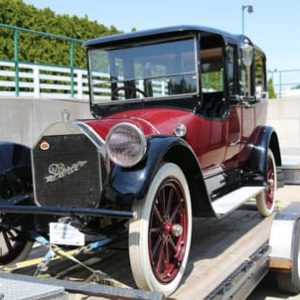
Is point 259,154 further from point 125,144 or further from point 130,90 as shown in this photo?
point 125,144

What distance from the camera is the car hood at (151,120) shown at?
3.72 meters

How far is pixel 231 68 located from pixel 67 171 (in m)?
2.57

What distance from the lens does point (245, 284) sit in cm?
357

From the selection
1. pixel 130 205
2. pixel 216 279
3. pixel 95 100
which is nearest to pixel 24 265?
pixel 130 205

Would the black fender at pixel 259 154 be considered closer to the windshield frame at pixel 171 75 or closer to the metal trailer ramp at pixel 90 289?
the windshield frame at pixel 171 75

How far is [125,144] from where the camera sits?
318cm

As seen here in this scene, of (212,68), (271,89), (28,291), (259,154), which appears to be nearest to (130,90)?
(212,68)

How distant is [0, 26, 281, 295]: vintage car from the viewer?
10.6 feet

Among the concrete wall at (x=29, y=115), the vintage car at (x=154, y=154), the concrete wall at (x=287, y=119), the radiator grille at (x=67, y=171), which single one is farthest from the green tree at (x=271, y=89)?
the radiator grille at (x=67, y=171)

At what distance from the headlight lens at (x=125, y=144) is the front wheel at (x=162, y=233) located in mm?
221

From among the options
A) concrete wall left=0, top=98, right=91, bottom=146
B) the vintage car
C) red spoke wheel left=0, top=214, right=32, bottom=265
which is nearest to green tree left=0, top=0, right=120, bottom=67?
→ concrete wall left=0, top=98, right=91, bottom=146

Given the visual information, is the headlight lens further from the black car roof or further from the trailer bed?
the black car roof

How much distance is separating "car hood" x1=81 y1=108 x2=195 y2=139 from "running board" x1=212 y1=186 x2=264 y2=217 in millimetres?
736

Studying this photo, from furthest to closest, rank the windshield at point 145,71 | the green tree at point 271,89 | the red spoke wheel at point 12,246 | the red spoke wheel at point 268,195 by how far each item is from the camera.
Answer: the green tree at point 271,89 → the red spoke wheel at point 268,195 → the windshield at point 145,71 → the red spoke wheel at point 12,246
